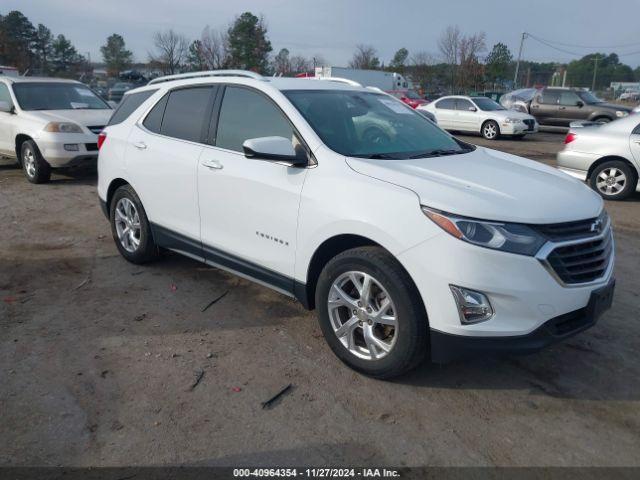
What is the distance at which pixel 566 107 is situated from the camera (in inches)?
786

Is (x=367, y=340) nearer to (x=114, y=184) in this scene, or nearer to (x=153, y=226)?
(x=153, y=226)

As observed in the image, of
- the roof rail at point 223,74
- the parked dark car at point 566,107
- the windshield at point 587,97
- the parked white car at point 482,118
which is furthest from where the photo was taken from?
the windshield at point 587,97

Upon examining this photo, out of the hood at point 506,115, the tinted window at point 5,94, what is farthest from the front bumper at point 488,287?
the hood at point 506,115

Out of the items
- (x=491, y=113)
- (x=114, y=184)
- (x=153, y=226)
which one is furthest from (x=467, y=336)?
(x=491, y=113)

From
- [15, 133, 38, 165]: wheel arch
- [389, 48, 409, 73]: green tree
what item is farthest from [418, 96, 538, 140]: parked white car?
[389, 48, 409, 73]: green tree

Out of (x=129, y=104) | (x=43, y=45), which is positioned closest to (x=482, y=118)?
(x=129, y=104)

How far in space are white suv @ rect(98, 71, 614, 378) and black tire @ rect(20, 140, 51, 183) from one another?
5.19 meters

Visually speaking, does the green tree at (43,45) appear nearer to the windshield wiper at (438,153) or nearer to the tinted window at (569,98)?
the tinted window at (569,98)

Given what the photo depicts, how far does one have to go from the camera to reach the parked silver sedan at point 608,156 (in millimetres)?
8523

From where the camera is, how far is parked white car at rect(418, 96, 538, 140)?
1758 cm

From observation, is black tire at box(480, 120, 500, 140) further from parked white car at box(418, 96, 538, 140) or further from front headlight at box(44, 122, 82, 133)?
front headlight at box(44, 122, 82, 133)

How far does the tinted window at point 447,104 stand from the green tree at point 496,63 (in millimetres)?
Answer: 27650

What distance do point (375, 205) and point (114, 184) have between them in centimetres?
325

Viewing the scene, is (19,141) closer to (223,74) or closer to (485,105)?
(223,74)
